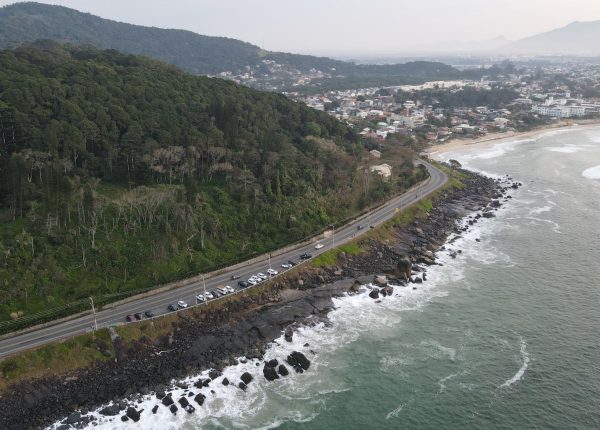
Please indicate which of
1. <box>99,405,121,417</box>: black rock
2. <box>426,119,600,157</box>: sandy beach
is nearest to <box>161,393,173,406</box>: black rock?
<box>99,405,121,417</box>: black rock

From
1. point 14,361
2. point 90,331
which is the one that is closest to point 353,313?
point 90,331

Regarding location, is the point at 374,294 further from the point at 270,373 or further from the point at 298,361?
the point at 270,373

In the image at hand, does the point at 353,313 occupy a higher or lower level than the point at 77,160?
lower

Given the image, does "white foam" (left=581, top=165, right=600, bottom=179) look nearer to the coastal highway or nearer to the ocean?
the ocean

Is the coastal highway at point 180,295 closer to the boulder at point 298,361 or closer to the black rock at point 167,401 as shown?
the black rock at point 167,401

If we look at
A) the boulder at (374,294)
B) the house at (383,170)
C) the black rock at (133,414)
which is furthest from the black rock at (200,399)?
the house at (383,170)

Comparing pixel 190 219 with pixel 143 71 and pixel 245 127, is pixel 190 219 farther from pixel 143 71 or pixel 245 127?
pixel 143 71
